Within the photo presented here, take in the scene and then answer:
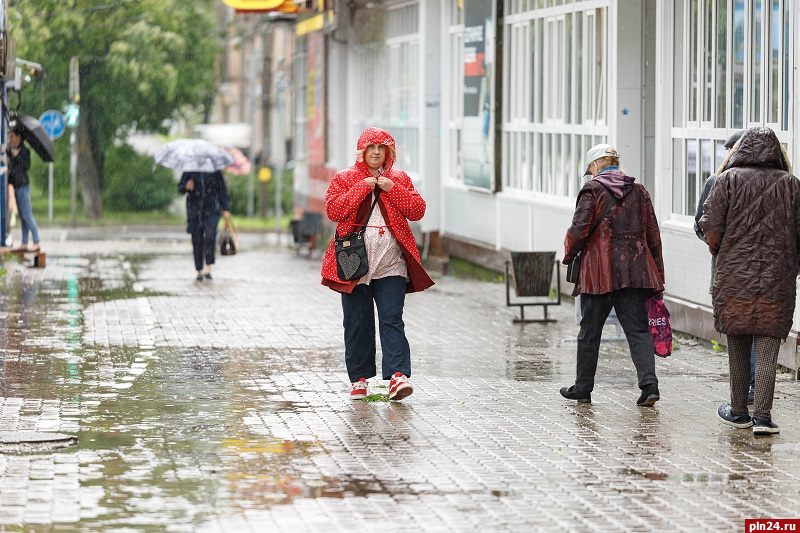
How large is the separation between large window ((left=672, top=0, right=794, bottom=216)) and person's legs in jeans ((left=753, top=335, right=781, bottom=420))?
3.49m

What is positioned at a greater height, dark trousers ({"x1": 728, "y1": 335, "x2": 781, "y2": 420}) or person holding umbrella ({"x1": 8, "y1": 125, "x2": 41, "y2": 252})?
person holding umbrella ({"x1": 8, "y1": 125, "x2": 41, "y2": 252})

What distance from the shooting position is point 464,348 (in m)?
13.9

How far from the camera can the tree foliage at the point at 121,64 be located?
40469 mm

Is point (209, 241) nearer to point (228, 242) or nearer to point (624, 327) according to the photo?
point (228, 242)

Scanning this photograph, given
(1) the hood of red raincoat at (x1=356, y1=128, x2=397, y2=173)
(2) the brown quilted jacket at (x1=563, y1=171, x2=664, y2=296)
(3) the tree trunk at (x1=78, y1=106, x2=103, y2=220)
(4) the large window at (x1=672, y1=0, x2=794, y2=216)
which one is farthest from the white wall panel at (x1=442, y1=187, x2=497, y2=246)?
(3) the tree trunk at (x1=78, y1=106, x2=103, y2=220)

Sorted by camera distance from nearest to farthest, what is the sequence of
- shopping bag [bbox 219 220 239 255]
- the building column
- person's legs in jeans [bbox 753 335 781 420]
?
person's legs in jeans [bbox 753 335 781 420]
the building column
shopping bag [bbox 219 220 239 255]

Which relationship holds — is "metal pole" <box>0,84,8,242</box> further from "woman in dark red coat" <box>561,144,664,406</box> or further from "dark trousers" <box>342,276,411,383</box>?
"woman in dark red coat" <box>561,144,664,406</box>

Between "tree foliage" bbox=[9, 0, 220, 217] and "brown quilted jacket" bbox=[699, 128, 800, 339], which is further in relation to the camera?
"tree foliage" bbox=[9, 0, 220, 217]

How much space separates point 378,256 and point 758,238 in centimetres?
254

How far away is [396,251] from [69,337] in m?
4.61

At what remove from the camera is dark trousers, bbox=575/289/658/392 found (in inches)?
417

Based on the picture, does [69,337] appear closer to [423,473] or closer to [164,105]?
[423,473]

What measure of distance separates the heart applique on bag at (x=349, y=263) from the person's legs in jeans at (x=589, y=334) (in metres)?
1.46

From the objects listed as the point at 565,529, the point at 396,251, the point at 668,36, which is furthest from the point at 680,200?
the point at 565,529
